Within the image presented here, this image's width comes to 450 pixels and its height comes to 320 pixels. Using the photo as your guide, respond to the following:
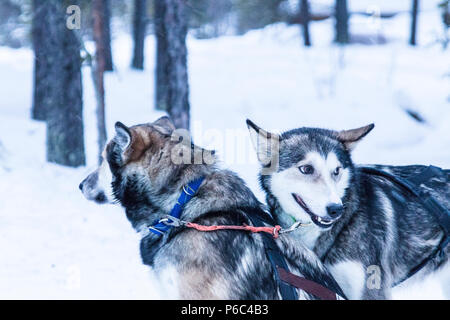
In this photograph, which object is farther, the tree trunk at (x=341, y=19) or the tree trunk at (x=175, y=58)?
the tree trunk at (x=341, y=19)

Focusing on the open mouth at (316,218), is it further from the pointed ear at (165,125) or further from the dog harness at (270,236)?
the pointed ear at (165,125)

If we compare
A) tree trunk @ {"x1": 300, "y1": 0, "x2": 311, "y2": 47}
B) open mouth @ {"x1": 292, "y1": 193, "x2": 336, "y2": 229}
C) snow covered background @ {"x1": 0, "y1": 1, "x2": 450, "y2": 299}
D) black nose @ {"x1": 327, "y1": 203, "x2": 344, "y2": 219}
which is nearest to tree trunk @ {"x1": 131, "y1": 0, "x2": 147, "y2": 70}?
snow covered background @ {"x1": 0, "y1": 1, "x2": 450, "y2": 299}

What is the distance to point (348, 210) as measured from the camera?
128 inches

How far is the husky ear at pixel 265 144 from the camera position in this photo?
337 cm

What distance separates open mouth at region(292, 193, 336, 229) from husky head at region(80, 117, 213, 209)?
0.71 metres

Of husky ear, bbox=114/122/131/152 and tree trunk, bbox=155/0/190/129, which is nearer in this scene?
husky ear, bbox=114/122/131/152

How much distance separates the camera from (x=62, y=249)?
534 centimetres

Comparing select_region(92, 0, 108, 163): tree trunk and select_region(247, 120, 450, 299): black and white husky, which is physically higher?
select_region(92, 0, 108, 163): tree trunk

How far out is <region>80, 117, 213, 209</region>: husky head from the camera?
3025 millimetres

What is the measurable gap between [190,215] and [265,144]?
818mm

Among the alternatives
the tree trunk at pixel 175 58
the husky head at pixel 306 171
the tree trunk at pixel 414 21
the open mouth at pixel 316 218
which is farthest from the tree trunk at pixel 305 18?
the open mouth at pixel 316 218

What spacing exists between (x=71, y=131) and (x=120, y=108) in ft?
19.2

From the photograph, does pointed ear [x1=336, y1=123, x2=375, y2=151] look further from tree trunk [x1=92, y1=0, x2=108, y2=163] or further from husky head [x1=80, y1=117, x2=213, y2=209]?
tree trunk [x1=92, y1=0, x2=108, y2=163]

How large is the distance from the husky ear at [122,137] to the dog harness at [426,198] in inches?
66.1
